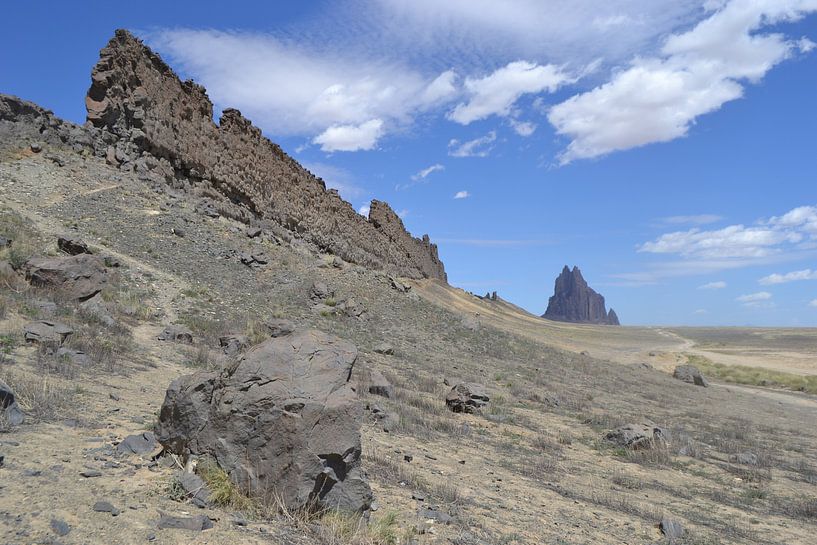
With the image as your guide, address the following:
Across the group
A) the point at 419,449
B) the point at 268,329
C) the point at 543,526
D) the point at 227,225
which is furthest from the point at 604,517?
the point at 227,225

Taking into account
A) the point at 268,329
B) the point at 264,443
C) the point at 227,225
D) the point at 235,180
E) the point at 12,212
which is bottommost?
the point at 264,443

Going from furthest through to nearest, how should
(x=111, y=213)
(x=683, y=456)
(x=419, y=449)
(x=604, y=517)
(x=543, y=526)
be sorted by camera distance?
(x=111, y=213) < (x=683, y=456) < (x=419, y=449) < (x=604, y=517) < (x=543, y=526)

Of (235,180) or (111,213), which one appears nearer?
(111,213)

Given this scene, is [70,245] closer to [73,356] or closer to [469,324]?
[73,356]

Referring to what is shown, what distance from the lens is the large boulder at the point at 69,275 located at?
11.4m

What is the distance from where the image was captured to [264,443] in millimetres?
4367

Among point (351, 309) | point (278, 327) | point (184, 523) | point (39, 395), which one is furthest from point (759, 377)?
point (39, 395)

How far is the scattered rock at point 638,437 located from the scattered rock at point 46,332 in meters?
9.85

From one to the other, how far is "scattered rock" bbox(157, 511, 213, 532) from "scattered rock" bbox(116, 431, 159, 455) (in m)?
1.32

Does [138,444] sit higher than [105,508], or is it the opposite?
[138,444]

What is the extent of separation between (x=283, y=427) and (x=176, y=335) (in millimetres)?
8398

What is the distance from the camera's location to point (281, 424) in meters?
4.35

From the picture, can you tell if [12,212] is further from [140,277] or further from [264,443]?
[264,443]

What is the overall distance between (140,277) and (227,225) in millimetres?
7869
